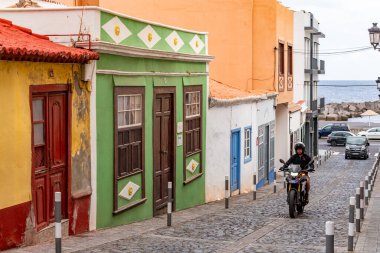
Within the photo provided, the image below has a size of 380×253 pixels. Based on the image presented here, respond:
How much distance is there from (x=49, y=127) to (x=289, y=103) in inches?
1086

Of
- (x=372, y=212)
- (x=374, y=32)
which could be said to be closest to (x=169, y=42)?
(x=372, y=212)

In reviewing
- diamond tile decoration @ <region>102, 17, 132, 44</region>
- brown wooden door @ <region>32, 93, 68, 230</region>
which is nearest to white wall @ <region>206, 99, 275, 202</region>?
diamond tile decoration @ <region>102, 17, 132, 44</region>

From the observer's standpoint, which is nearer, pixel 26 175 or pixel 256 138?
pixel 26 175

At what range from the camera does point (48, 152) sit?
39.4 feet

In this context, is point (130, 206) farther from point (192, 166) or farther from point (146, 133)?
point (192, 166)

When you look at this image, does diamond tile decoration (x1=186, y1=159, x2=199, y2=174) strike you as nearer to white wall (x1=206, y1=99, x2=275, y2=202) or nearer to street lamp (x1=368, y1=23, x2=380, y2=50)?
white wall (x1=206, y1=99, x2=275, y2=202)

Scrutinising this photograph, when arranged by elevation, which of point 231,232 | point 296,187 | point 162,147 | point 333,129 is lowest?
point 333,129

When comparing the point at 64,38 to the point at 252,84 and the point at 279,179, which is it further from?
the point at 279,179

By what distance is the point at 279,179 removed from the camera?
34406 millimetres

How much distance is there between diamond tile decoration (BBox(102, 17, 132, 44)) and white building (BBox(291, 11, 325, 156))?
85.7 ft

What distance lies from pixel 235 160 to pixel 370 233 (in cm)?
1137

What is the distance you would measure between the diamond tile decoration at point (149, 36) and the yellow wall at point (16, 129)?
4.55m

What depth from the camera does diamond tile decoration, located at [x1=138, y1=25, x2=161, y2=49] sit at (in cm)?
1594

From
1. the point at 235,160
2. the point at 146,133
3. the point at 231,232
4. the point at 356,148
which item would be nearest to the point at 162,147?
the point at 146,133
